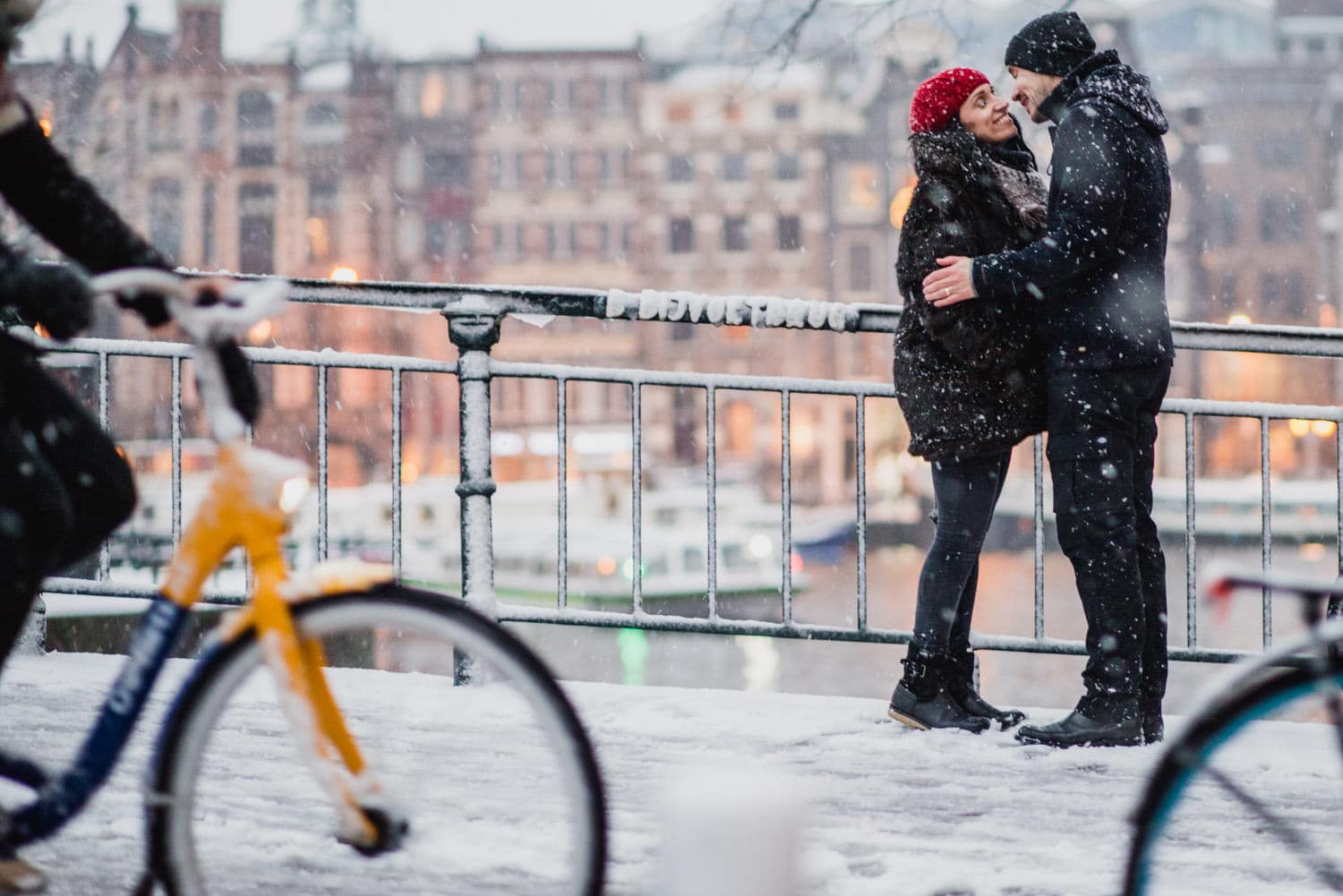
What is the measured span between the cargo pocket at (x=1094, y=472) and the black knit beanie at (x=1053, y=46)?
90 centimetres

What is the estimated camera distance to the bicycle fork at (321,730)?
1.82m

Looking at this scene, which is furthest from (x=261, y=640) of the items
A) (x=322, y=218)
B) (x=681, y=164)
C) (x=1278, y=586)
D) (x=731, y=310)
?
(x=322, y=218)

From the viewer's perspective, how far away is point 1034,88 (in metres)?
3.45

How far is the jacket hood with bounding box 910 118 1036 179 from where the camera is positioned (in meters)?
3.32

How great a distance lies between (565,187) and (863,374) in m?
13.8

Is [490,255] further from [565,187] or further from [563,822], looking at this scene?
[563,822]

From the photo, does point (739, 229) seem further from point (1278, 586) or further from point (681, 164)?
point (1278, 586)

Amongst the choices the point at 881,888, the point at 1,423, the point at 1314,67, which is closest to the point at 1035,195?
the point at 881,888

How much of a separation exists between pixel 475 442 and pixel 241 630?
216 centimetres

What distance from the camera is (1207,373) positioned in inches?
1957

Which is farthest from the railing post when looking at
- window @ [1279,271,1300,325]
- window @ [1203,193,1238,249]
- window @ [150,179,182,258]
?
window @ [1279,271,1300,325]

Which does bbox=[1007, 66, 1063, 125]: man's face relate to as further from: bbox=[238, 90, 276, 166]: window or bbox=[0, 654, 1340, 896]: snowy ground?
bbox=[238, 90, 276, 166]: window

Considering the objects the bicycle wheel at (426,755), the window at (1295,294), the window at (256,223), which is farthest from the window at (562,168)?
the bicycle wheel at (426,755)

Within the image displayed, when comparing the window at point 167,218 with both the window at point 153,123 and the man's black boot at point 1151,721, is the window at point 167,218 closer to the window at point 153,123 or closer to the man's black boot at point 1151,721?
the window at point 153,123
